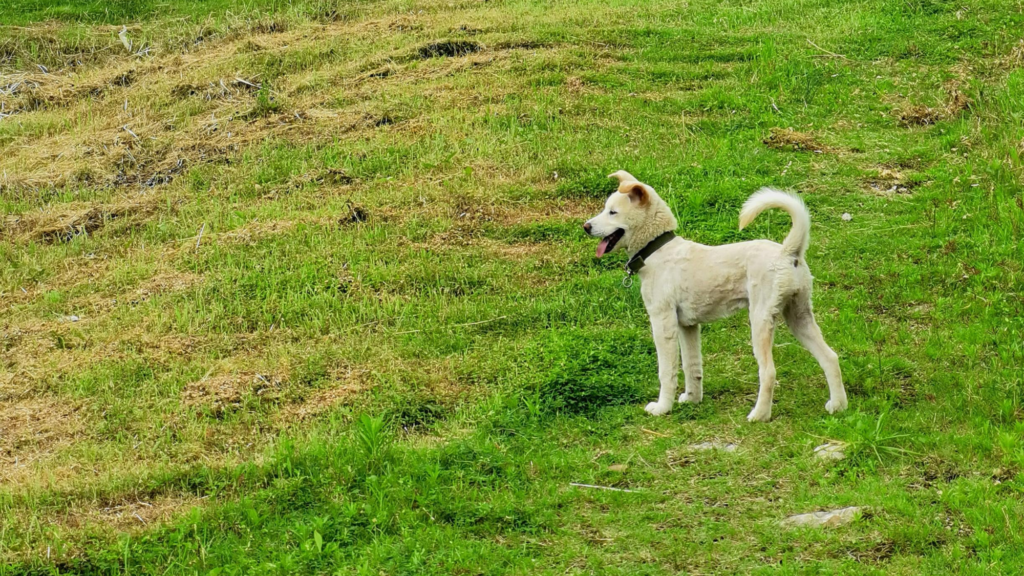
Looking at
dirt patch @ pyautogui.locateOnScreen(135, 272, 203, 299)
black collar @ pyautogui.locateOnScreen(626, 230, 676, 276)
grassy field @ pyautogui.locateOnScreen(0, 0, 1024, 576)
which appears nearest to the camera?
grassy field @ pyautogui.locateOnScreen(0, 0, 1024, 576)

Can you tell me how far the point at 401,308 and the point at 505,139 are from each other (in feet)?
16.2

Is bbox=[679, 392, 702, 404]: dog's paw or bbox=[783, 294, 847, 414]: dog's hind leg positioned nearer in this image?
bbox=[783, 294, 847, 414]: dog's hind leg

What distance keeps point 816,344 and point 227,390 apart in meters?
4.97

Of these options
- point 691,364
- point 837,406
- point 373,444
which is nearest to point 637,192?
point 691,364

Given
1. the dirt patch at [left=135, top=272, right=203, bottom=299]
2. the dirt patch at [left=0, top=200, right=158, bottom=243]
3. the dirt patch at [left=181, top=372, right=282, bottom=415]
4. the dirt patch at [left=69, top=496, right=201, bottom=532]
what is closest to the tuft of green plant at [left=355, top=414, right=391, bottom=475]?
→ the dirt patch at [left=69, top=496, right=201, bottom=532]

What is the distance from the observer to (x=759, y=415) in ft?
25.5

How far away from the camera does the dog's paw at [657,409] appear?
8.16m

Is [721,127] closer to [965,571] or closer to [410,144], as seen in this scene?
[410,144]

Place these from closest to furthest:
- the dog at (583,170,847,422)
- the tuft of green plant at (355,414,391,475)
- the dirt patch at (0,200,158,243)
A: the dog at (583,170,847,422) → the tuft of green plant at (355,414,391,475) → the dirt patch at (0,200,158,243)

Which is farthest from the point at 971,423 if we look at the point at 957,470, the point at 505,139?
the point at 505,139

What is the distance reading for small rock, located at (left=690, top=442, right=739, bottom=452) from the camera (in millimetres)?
7516

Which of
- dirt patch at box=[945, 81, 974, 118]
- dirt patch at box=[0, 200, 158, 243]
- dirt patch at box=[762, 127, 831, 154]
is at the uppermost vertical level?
dirt patch at box=[945, 81, 974, 118]

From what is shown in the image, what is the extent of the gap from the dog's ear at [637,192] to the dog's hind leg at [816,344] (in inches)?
54.4

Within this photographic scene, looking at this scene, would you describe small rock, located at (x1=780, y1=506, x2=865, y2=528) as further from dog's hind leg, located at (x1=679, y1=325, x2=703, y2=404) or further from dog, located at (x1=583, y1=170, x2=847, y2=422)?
dog's hind leg, located at (x1=679, y1=325, x2=703, y2=404)
